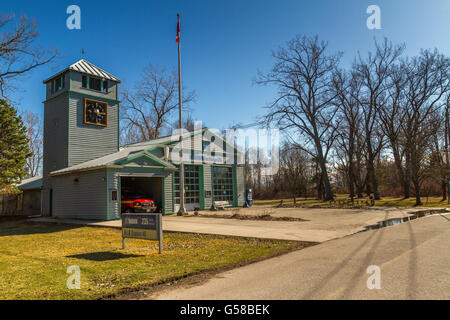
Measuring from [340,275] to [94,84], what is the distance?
2229 cm

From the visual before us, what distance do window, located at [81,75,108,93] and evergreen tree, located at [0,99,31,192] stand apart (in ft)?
27.7

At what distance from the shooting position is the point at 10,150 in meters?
26.5

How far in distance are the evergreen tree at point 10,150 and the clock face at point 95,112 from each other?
28.9 ft

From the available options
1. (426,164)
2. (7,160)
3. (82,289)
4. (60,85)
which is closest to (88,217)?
(60,85)

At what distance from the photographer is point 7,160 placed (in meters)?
26.0

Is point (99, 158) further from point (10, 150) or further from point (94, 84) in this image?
point (10, 150)

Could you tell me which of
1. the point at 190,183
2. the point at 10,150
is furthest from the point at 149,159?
the point at 10,150

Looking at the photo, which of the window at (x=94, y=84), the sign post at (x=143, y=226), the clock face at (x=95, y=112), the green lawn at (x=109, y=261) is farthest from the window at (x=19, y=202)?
the sign post at (x=143, y=226)

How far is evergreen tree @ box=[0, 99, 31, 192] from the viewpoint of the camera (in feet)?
84.3

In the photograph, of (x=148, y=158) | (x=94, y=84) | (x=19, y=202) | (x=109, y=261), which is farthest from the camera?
(x=19, y=202)

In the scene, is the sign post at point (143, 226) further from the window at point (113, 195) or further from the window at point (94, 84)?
the window at point (94, 84)

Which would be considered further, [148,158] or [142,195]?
[142,195]

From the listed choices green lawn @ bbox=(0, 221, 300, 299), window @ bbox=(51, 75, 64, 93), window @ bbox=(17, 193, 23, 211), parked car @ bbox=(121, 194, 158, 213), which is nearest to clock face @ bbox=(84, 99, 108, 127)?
window @ bbox=(51, 75, 64, 93)
